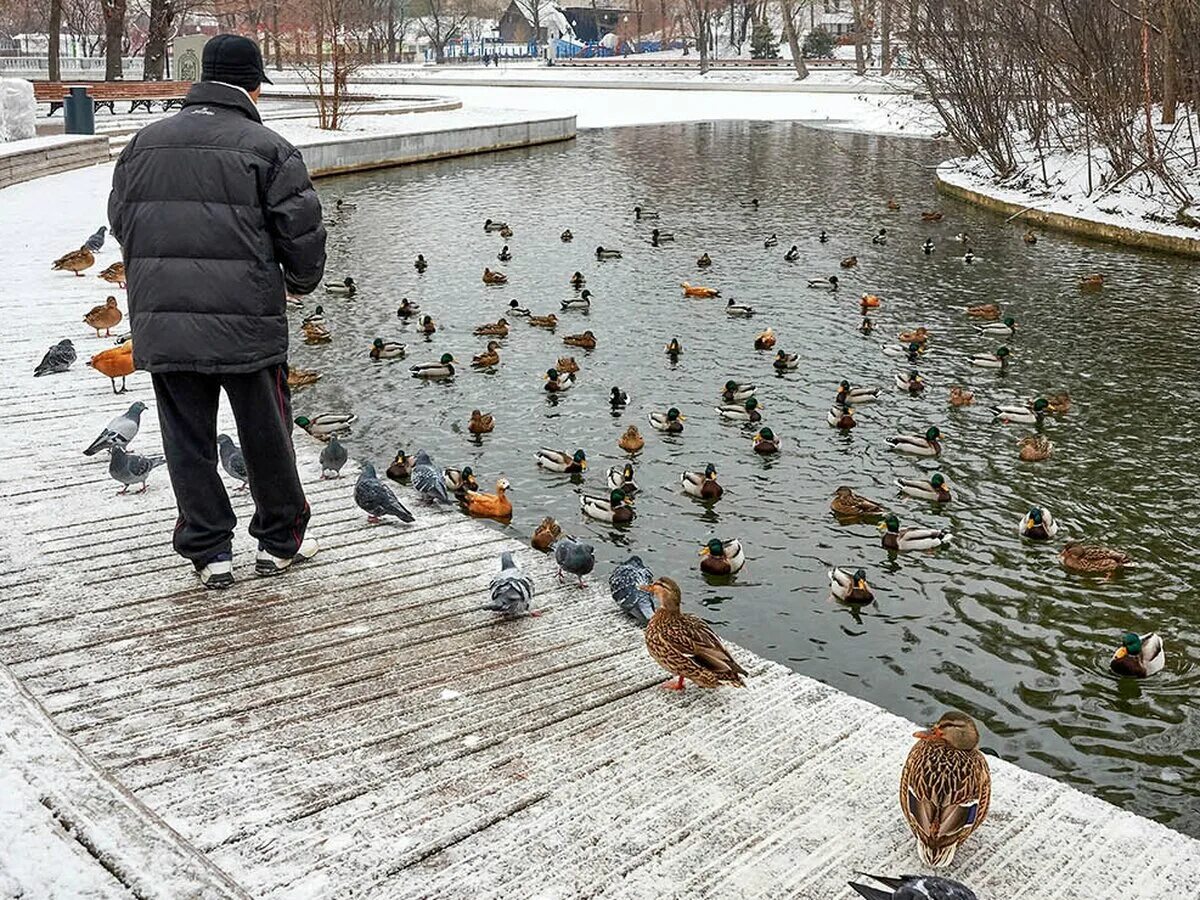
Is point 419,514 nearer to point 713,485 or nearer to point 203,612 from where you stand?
point 203,612

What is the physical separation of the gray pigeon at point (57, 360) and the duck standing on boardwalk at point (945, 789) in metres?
9.68

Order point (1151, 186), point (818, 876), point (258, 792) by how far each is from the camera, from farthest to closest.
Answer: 1. point (1151, 186)
2. point (258, 792)
3. point (818, 876)

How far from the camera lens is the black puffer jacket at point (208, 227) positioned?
5750 millimetres

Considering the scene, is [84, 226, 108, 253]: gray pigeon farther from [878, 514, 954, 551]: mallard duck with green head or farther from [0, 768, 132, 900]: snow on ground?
[0, 768, 132, 900]: snow on ground

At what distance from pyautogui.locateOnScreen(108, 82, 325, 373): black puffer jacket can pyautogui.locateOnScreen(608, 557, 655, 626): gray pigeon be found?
246 centimetres

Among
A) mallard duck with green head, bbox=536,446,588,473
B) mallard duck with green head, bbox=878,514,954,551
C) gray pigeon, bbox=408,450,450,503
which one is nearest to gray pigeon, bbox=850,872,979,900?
A: gray pigeon, bbox=408,450,450,503

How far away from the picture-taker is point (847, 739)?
5.58 m

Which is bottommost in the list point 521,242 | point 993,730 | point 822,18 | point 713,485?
point 993,730

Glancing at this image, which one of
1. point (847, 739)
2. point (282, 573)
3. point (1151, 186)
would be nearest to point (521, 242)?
point (1151, 186)

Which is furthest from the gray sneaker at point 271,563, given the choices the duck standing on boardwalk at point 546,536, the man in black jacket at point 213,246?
the duck standing on boardwalk at point 546,536

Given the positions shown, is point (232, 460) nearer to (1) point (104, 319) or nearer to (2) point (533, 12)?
(1) point (104, 319)

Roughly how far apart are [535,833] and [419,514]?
4093mm

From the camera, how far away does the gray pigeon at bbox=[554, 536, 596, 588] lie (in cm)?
744

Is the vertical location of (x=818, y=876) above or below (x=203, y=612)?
below
